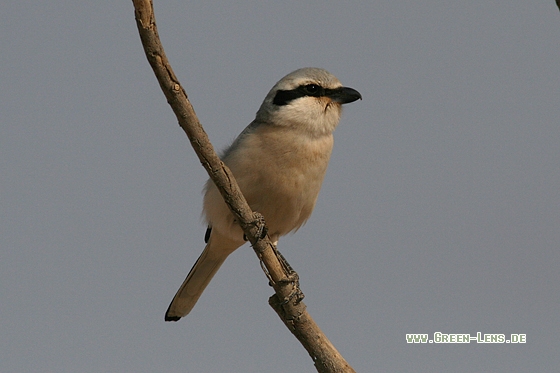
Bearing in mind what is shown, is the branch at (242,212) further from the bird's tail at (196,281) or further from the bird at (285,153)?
the bird's tail at (196,281)

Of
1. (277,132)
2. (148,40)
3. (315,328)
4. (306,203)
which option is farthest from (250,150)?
(148,40)

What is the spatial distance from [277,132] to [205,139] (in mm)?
1210

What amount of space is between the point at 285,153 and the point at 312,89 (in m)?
0.54

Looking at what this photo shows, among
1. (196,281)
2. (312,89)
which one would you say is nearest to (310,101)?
(312,89)

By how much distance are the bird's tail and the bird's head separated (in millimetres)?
1206

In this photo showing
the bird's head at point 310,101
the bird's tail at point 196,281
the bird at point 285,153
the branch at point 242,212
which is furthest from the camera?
the bird's tail at point 196,281

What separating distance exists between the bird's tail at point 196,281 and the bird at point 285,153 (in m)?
0.40

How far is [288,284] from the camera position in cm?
410

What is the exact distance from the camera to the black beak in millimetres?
4684

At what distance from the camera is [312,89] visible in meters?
4.69

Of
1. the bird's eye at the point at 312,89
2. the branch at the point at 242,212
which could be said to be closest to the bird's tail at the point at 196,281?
the branch at the point at 242,212

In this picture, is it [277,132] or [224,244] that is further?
[224,244]

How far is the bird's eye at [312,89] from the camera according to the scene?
15.4 ft

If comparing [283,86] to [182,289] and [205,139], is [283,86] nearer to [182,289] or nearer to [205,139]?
[205,139]
